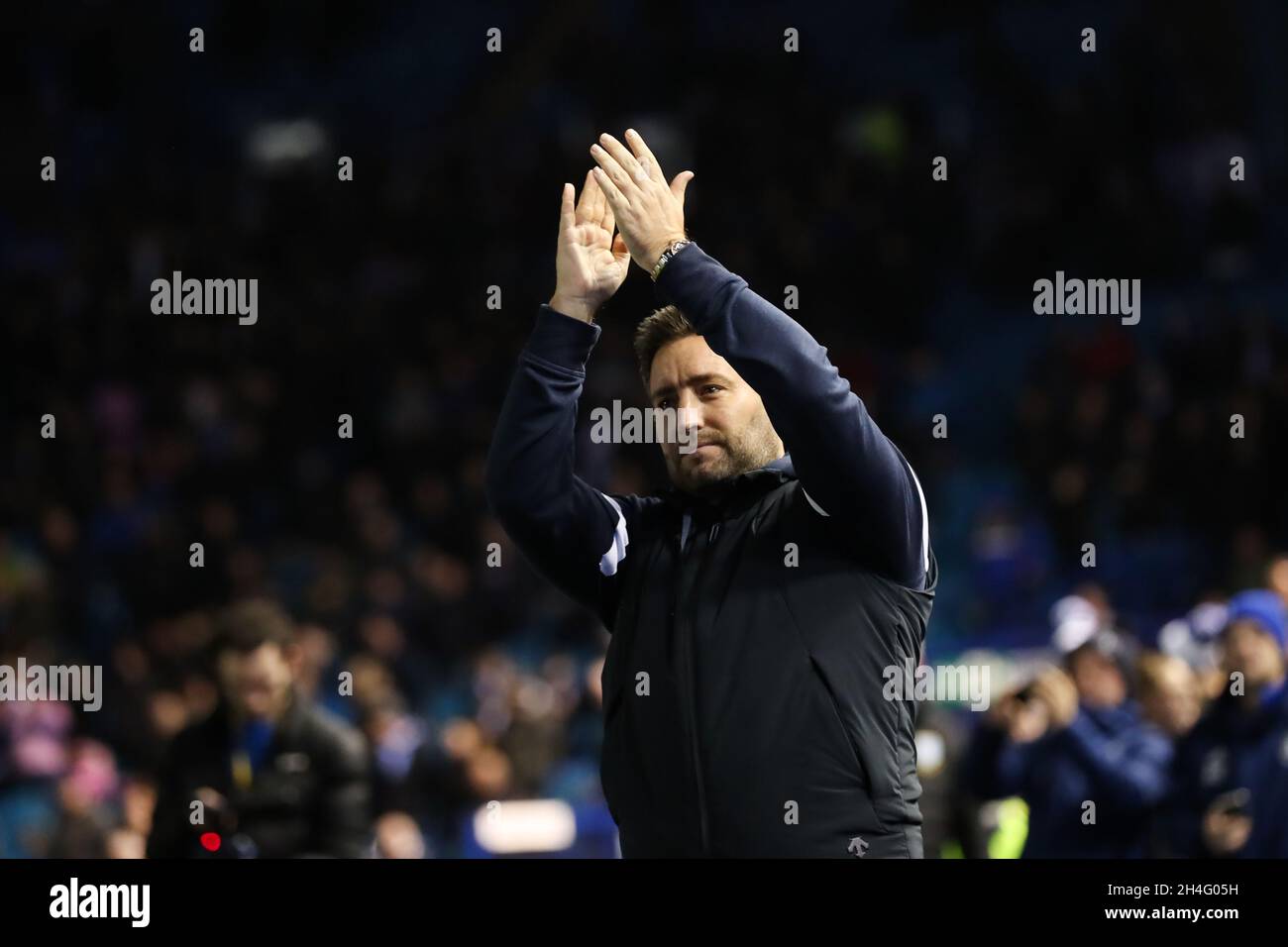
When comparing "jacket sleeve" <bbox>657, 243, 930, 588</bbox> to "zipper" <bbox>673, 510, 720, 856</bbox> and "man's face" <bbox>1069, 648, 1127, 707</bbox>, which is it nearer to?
A: "zipper" <bbox>673, 510, 720, 856</bbox>

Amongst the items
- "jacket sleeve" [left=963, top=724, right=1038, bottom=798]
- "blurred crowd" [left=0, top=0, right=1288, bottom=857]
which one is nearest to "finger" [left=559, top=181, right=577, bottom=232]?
"jacket sleeve" [left=963, top=724, right=1038, bottom=798]

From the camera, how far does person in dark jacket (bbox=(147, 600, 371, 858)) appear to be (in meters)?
4.04

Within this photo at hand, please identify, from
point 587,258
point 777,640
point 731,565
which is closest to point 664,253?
point 587,258

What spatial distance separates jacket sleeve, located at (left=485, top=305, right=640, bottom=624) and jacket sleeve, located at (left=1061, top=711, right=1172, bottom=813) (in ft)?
8.44

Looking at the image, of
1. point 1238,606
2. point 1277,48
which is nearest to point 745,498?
point 1238,606

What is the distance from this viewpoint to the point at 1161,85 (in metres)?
8.91

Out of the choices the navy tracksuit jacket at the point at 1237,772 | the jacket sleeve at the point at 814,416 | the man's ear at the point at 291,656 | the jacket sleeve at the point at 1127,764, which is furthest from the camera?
the jacket sleeve at the point at 1127,764

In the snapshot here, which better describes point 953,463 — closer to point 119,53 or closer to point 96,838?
point 96,838

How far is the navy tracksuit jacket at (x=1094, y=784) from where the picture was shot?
4.79m

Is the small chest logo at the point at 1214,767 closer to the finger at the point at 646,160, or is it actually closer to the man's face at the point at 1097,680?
the man's face at the point at 1097,680

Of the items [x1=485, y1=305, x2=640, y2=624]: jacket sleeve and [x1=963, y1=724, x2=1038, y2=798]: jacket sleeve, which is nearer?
[x1=485, y1=305, x2=640, y2=624]: jacket sleeve

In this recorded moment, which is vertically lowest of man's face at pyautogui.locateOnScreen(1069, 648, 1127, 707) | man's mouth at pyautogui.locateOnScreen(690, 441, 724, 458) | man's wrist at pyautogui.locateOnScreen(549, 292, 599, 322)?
man's face at pyautogui.locateOnScreen(1069, 648, 1127, 707)

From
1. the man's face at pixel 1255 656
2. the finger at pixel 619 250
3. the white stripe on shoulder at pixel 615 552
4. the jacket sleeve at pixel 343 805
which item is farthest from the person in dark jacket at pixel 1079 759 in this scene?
the finger at pixel 619 250

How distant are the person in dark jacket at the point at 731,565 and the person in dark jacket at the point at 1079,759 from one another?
2.42 m
